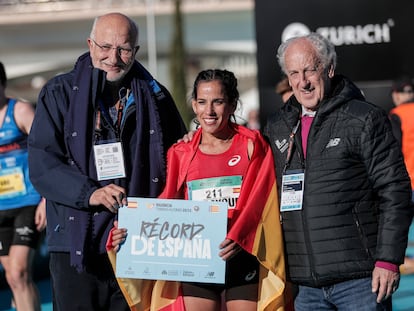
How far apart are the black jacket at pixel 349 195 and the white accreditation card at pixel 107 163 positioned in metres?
0.96

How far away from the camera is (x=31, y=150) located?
4766mm

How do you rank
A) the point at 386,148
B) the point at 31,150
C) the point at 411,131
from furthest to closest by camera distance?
the point at 411,131 → the point at 31,150 → the point at 386,148

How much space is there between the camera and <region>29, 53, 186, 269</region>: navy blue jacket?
4.64m

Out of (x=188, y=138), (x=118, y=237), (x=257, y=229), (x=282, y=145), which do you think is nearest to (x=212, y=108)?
(x=188, y=138)

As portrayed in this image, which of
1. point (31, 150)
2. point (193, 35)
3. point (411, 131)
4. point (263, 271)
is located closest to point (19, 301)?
point (31, 150)

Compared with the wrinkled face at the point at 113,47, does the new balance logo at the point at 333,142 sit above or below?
below

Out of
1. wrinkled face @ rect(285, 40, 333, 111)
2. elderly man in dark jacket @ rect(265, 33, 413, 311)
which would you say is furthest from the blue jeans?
wrinkled face @ rect(285, 40, 333, 111)

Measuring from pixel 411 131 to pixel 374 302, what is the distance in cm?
490

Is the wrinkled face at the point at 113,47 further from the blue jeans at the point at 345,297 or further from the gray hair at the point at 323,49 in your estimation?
the blue jeans at the point at 345,297

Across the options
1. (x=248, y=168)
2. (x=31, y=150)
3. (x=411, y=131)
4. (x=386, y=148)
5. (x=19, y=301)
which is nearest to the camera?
(x=386, y=148)

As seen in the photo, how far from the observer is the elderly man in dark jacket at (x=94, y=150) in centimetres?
466

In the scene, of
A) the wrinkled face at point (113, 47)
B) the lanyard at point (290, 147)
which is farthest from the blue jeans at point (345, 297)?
the wrinkled face at point (113, 47)

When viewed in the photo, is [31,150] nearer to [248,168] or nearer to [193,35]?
[248,168]

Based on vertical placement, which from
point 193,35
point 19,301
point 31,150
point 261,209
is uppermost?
point 193,35
